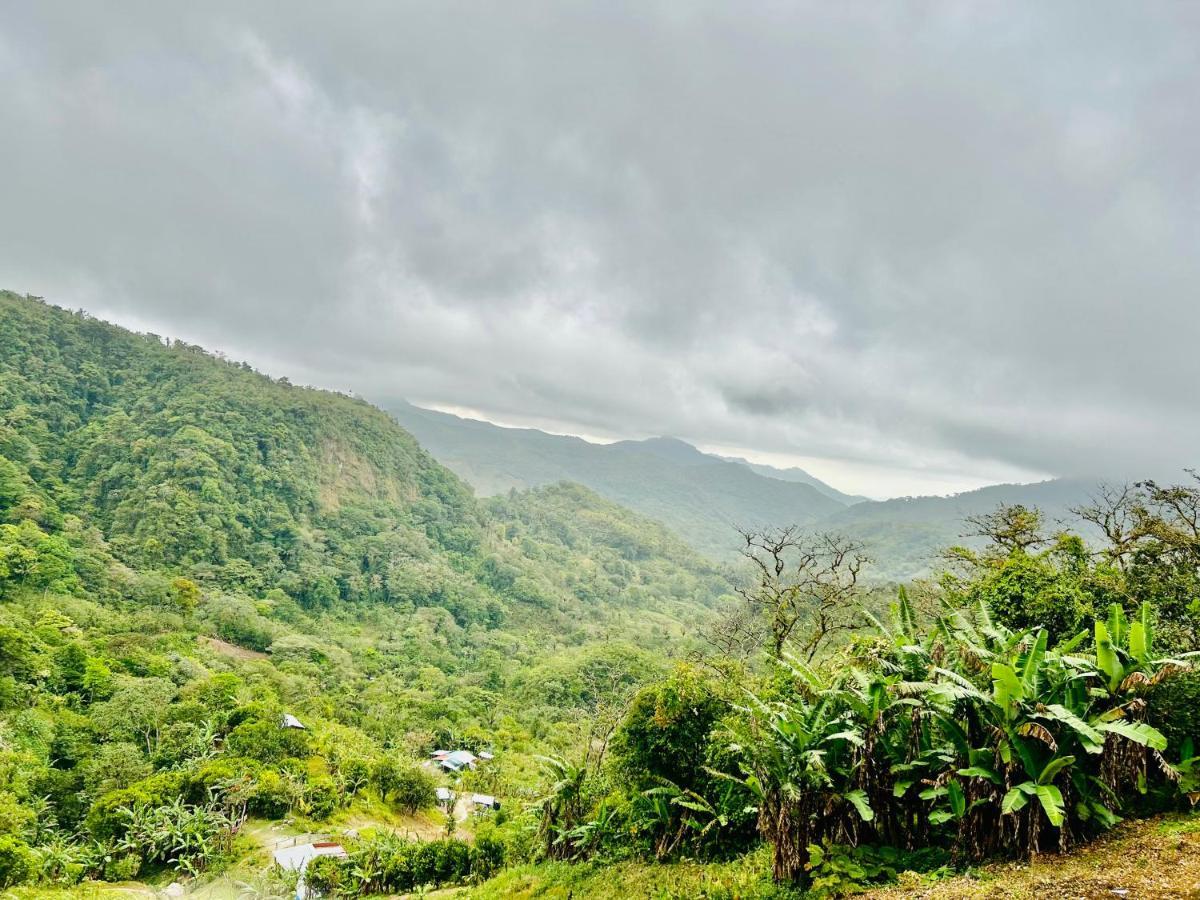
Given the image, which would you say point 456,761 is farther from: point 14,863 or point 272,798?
point 14,863

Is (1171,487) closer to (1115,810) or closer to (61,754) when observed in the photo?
(1115,810)

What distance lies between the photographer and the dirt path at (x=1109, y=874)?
4.19 meters

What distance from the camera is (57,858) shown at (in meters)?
15.2

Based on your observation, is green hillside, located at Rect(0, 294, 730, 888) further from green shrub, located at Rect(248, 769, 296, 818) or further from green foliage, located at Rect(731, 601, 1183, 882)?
green foliage, located at Rect(731, 601, 1183, 882)

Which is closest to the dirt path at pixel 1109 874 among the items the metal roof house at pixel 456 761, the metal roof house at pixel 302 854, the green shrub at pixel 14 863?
the metal roof house at pixel 302 854

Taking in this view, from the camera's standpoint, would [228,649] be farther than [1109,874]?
Yes

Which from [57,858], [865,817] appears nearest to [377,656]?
[57,858]

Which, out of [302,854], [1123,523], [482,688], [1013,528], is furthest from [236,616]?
[1123,523]

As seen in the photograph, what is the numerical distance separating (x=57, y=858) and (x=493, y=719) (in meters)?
30.5

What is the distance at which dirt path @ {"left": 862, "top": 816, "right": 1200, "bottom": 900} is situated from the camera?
4191 millimetres

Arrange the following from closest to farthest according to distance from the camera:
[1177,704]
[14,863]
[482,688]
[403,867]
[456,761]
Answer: [1177,704]
[14,863]
[403,867]
[456,761]
[482,688]

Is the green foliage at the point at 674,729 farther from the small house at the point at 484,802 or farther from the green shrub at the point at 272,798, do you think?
the small house at the point at 484,802

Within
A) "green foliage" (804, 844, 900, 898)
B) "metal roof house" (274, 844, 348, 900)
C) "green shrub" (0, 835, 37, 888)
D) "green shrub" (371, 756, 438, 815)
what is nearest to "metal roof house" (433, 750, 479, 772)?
"green shrub" (371, 756, 438, 815)

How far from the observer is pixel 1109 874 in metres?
4.46
